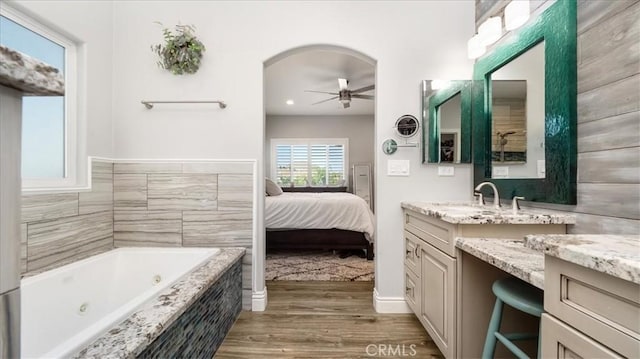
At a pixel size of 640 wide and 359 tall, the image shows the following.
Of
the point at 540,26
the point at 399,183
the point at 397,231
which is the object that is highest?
the point at 540,26

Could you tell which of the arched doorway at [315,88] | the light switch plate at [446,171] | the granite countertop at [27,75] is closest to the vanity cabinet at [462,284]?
the light switch plate at [446,171]

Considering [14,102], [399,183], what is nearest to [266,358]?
[399,183]

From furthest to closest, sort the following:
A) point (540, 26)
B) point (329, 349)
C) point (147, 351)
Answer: point (329, 349) < point (540, 26) < point (147, 351)

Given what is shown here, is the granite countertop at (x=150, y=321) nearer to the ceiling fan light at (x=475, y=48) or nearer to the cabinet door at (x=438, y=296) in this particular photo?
the cabinet door at (x=438, y=296)

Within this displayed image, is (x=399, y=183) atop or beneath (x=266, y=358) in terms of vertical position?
atop

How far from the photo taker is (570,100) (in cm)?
149

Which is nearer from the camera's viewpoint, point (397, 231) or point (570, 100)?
point (570, 100)

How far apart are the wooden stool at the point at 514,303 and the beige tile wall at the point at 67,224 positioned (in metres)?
2.50

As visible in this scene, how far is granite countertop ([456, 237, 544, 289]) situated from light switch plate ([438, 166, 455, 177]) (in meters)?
0.95

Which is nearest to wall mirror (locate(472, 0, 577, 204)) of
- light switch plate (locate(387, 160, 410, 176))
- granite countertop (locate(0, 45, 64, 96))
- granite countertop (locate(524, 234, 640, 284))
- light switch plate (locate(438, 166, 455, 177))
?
light switch plate (locate(438, 166, 455, 177))

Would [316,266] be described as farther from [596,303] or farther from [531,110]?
[596,303]

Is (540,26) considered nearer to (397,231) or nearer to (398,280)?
(397,231)

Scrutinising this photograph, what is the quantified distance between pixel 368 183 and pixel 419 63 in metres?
4.71

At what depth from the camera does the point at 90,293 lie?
1.91 m
